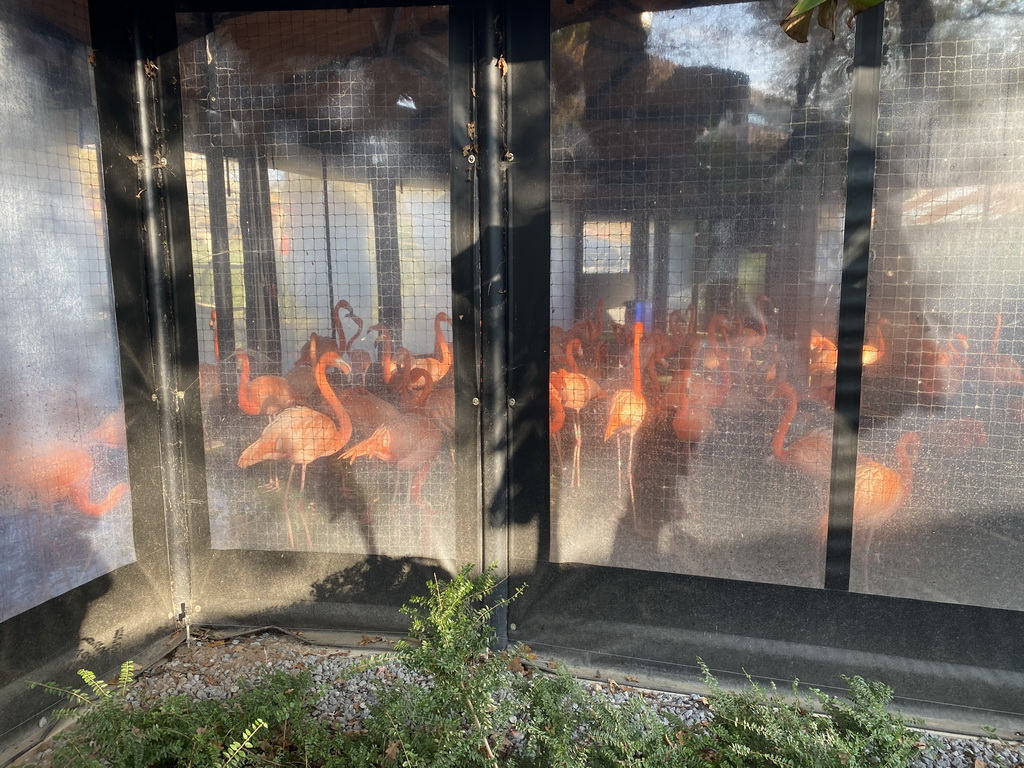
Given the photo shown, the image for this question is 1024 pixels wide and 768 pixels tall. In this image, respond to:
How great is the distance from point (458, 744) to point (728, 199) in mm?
2156

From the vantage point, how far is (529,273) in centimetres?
303

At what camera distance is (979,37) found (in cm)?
248

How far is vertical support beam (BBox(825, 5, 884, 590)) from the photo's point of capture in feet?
8.46

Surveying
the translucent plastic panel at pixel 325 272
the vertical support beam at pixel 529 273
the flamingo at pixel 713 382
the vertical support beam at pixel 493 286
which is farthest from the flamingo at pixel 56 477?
the flamingo at pixel 713 382

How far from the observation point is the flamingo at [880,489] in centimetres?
274

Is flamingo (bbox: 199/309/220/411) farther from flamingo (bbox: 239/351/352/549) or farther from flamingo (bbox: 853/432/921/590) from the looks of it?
flamingo (bbox: 853/432/921/590)

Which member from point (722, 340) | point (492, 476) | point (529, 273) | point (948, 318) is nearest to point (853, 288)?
point (948, 318)

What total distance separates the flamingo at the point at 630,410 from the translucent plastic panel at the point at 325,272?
2.35 feet

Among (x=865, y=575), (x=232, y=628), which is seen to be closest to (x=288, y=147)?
(x=232, y=628)

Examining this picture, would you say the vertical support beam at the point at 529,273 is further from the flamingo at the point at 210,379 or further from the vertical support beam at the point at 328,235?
the flamingo at the point at 210,379

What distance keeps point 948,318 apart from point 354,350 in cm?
239

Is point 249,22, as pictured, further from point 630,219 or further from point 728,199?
point 728,199

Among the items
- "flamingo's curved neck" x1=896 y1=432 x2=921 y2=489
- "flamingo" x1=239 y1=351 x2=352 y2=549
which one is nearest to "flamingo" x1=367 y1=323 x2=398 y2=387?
"flamingo" x1=239 y1=351 x2=352 y2=549

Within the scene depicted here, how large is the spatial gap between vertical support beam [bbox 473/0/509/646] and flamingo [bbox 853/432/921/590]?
146 cm
